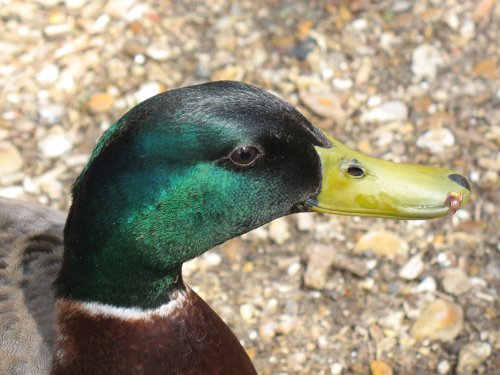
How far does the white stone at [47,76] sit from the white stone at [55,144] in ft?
1.10

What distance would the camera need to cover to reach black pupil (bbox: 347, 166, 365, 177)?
83.2 inches

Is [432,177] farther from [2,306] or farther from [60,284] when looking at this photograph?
[2,306]

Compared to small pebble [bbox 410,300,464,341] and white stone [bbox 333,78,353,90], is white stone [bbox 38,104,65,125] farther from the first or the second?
small pebble [bbox 410,300,464,341]

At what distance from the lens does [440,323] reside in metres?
3.23

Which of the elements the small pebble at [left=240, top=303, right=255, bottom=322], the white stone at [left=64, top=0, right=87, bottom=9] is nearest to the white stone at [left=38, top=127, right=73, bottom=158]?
the white stone at [left=64, top=0, right=87, bottom=9]

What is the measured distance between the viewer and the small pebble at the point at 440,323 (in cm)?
320

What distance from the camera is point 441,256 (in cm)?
346

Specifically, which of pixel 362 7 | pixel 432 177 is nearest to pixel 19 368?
pixel 432 177

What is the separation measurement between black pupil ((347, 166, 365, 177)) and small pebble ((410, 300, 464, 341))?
1327 mm

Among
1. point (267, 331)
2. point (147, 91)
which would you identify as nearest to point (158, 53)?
point (147, 91)

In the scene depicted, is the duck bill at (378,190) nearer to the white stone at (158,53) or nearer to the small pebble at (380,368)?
the small pebble at (380,368)

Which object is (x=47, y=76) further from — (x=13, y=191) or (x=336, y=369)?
(x=336, y=369)

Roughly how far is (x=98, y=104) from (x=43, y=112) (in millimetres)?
279

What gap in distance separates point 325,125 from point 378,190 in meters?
1.92
